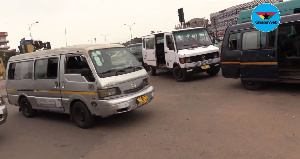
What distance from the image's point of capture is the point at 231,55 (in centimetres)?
866

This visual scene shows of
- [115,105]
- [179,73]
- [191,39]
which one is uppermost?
[191,39]

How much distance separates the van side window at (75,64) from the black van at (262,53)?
187 inches

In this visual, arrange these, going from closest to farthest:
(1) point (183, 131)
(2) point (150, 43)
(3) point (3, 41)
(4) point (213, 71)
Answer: (1) point (183, 131), (4) point (213, 71), (2) point (150, 43), (3) point (3, 41)

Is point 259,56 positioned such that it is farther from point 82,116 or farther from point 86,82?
point 82,116

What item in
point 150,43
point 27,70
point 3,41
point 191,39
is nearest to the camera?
point 27,70

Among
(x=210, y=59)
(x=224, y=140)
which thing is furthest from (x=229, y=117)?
(x=210, y=59)

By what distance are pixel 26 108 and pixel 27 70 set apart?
1255 mm

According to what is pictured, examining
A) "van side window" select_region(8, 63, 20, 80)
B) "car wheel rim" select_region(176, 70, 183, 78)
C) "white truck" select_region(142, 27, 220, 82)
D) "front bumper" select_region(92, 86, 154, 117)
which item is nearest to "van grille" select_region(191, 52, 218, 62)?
"white truck" select_region(142, 27, 220, 82)

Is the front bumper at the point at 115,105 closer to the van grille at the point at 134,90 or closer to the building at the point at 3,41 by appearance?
the van grille at the point at 134,90

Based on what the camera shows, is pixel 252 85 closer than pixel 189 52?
Yes

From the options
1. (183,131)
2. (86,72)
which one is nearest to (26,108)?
(86,72)

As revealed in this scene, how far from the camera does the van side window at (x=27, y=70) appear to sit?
7496 mm

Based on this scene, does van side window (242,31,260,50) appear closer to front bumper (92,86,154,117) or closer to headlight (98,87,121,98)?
front bumper (92,86,154,117)

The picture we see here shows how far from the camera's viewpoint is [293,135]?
4.71 m
